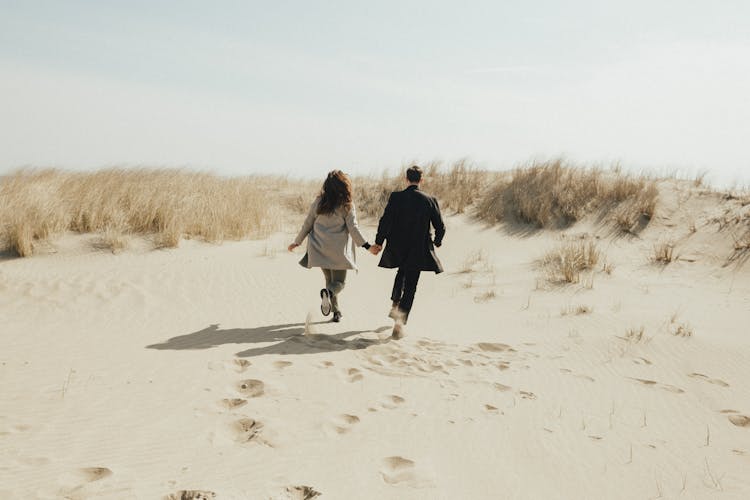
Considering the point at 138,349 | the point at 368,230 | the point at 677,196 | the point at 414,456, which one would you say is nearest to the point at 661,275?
the point at 677,196

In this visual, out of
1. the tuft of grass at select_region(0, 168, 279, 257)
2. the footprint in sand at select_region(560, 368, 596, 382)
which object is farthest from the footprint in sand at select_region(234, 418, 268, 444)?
the tuft of grass at select_region(0, 168, 279, 257)

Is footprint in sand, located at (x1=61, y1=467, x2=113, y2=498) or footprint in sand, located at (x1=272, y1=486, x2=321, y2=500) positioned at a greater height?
footprint in sand, located at (x1=61, y1=467, x2=113, y2=498)

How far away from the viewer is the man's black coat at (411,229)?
5957 millimetres

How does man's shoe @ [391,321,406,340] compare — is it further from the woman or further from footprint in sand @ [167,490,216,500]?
footprint in sand @ [167,490,216,500]

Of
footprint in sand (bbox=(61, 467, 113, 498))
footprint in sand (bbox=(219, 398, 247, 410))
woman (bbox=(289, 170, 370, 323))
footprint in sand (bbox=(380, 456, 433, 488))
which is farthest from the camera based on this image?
woman (bbox=(289, 170, 370, 323))

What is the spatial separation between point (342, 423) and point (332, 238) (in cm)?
264

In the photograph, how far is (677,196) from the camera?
39.5ft

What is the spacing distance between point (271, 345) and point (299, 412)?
179 cm

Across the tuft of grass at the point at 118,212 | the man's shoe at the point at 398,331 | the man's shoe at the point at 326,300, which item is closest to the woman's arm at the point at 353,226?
the man's shoe at the point at 326,300

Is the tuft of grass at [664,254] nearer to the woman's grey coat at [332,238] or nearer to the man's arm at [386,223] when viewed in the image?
the man's arm at [386,223]

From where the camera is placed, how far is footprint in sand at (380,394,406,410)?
13.8 feet

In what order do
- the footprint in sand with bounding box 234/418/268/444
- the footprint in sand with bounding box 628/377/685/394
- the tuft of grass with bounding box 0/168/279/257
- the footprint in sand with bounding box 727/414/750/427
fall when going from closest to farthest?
1. the footprint in sand with bounding box 234/418/268/444
2. the footprint in sand with bounding box 727/414/750/427
3. the footprint in sand with bounding box 628/377/685/394
4. the tuft of grass with bounding box 0/168/279/257

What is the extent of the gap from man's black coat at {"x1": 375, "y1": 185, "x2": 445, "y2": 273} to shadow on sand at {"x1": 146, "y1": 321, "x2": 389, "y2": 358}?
3.21 feet

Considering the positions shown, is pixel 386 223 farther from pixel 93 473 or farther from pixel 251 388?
pixel 93 473
